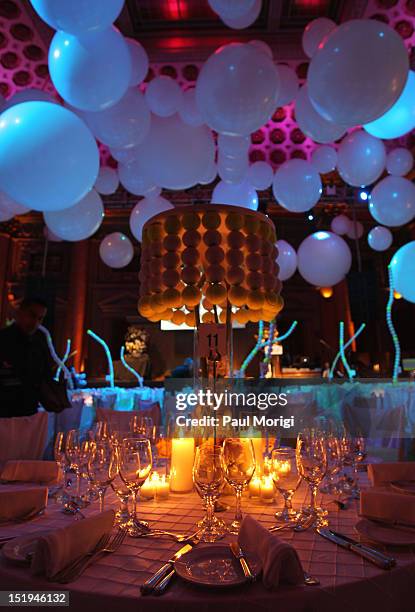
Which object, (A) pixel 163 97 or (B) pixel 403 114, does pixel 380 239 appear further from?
(A) pixel 163 97

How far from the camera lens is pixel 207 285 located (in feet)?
4.94

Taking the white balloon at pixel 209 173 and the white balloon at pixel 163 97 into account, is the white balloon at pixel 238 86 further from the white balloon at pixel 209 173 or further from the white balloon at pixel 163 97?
the white balloon at pixel 209 173

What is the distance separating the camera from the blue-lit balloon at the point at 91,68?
7.14 feet

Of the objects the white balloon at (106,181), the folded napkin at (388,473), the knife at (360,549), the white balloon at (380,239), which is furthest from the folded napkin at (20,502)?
the white balloon at (380,239)

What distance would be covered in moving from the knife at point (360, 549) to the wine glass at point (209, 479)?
244 millimetres

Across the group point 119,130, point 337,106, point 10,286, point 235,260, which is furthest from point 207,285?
point 10,286

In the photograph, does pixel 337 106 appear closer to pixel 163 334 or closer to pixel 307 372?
pixel 307 372

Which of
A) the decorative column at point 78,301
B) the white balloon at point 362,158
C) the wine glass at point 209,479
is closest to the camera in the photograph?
the wine glass at point 209,479

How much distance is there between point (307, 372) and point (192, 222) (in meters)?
8.53

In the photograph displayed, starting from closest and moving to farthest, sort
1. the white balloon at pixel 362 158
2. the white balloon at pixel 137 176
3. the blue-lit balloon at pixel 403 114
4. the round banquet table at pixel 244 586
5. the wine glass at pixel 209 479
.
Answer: the round banquet table at pixel 244 586 < the wine glass at pixel 209 479 < the blue-lit balloon at pixel 403 114 < the white balloon at pixel 137 176 < the white balloon at pixel 362 158

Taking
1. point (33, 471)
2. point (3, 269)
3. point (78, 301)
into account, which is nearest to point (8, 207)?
point (33, 471)

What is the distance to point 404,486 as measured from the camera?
1.31m

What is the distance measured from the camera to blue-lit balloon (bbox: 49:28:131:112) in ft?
7.14

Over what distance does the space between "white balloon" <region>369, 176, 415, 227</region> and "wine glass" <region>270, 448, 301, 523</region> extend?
339 cm
